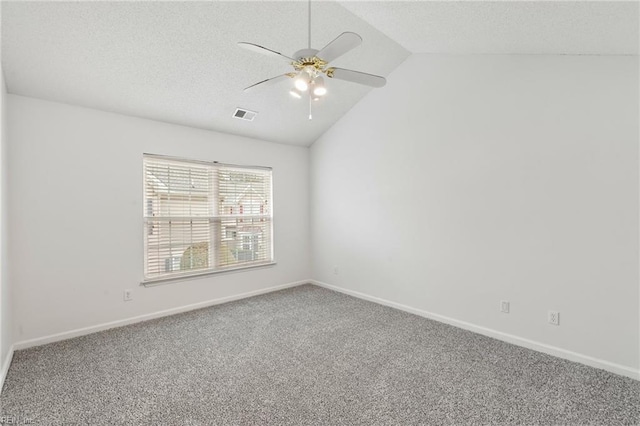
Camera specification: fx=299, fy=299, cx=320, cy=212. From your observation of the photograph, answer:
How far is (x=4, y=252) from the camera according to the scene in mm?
2439

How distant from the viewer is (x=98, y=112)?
3.17 m

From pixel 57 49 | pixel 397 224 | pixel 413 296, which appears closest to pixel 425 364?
pixel 413 296

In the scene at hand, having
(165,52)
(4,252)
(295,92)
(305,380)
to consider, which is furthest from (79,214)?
(305,380)

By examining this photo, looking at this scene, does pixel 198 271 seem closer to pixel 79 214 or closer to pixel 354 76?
pixel 79 214

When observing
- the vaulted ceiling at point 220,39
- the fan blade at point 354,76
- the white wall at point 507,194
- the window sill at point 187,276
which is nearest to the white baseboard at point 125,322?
the window sill at point 187,276

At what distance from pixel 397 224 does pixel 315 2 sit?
8.24 feet

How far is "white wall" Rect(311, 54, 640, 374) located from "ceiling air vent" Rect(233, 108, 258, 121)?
1372mm

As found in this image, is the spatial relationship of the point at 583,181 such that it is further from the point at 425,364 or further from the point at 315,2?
the point at 315,2

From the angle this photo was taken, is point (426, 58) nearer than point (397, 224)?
Yes

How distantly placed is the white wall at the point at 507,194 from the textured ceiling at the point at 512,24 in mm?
223

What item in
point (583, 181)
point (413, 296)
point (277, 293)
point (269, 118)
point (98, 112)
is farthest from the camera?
point (277, 293)

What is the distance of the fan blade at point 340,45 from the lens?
1.71 metres

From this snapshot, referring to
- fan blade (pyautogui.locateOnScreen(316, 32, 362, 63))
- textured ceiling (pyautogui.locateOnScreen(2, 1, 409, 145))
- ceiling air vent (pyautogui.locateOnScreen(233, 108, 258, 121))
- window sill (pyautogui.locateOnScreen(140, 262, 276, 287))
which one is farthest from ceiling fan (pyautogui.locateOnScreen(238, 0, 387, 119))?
window sill (pyautogui.locateOnScreen(140, 262, 276, 287))

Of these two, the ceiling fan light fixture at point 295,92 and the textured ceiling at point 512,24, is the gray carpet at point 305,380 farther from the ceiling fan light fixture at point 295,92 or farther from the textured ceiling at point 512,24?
the textured ceiling at point 512,24
